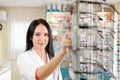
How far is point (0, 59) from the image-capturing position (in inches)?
225

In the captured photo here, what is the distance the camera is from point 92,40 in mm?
792

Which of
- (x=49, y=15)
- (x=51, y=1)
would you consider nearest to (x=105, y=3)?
(x=51, y=1)

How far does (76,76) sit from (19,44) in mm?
5146

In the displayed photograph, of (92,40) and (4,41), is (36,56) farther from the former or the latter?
(4,41)

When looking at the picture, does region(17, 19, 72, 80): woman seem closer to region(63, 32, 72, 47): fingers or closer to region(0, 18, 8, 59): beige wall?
region(63, 32, 72, 47): fingers

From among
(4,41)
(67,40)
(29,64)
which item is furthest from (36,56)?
(4,41)

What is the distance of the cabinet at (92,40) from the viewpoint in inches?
29.1

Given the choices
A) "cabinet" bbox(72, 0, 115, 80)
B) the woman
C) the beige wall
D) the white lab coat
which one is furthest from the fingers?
the beige wall

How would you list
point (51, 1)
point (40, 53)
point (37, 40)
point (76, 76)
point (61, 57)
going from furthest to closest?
1. point (51, 1)
2. point (40, 53)
3. point (37, 40)
4. point (61, 57)
5. point (76, 76)

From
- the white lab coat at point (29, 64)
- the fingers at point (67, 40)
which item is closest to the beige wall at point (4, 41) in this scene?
the white lab coat at point (29, 64)

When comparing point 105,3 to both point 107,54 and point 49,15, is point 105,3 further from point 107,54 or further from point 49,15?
point 49,15

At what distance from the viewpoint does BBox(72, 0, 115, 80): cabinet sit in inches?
29.1

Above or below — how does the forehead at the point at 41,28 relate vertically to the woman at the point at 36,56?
above

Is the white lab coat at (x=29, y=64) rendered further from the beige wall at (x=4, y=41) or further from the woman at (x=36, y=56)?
the beige wall at (x=4, y=41)
